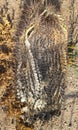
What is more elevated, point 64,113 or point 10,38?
point 10,38

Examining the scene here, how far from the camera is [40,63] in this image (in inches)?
160

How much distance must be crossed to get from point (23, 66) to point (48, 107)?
40 centimetres

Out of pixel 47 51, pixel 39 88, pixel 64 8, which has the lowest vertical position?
pixel 39 88

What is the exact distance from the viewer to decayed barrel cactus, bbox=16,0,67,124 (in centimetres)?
406

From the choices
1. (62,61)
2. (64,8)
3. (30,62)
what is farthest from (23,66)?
(64,8)

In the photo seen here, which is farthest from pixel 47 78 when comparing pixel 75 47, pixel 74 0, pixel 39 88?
pixel 74 0

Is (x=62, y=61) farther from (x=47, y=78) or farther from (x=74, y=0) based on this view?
(x=74, y=0)

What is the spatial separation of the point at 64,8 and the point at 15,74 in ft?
2.27

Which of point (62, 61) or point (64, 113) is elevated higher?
point (62, 61)

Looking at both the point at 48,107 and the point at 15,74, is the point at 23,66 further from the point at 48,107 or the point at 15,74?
the point at 48,107

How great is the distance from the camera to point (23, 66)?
4.10 meters

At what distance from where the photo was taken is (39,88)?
160 inches

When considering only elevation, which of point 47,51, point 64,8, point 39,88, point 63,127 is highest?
point 64,8

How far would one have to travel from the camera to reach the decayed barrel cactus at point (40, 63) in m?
4.06
